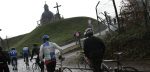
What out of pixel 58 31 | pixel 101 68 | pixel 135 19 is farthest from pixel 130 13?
pixel 58 31

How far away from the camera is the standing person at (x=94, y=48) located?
43.0 ft

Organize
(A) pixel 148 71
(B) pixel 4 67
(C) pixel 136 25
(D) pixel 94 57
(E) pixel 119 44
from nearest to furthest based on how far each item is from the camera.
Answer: (D) pixel 94 57 → (A) pixel 148 71 → (B) pixel 4 67 → (E) pixel 119 44 → (C) pixel 136 25

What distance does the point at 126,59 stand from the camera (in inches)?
906

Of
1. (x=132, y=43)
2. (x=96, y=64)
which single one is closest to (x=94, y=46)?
(x=96, y=64)

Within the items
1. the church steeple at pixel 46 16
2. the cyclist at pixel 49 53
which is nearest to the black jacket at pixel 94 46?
the cyclist at pixel 49 53

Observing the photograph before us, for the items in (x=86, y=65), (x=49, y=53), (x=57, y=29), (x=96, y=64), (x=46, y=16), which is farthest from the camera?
(x=46, y=16)

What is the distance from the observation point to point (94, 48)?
13.2 metres

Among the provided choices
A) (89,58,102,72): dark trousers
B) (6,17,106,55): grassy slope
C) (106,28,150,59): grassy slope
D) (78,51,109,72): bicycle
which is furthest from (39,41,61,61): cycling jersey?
(6,17,106,55): grassy slope

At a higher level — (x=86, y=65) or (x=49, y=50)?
(x=49, y=50)

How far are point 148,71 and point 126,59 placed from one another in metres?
5.97

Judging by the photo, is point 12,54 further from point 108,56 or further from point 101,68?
point 101,68

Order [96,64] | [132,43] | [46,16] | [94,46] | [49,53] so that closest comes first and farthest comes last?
[94,46] → [96,64] → [49,53] → [132,43] → [46,16]

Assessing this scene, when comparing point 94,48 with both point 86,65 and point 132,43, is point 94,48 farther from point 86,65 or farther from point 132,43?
point 132,43

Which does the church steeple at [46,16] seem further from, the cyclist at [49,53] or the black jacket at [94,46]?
the black jacket at [94,46]
